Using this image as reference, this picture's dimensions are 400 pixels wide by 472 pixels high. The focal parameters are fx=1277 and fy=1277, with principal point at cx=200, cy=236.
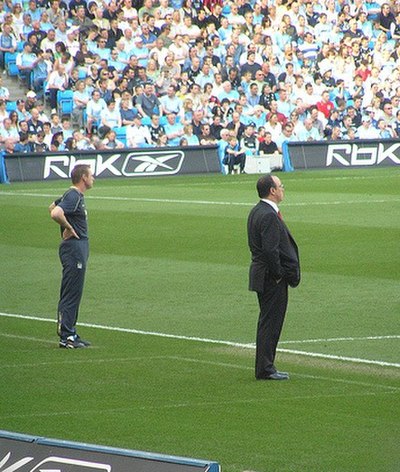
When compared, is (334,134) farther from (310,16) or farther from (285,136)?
(310,16)

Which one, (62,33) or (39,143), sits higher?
(62,33)

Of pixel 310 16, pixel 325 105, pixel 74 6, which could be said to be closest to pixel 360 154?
pixel 325 105

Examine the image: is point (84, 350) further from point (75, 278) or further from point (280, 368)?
point (280, 368)

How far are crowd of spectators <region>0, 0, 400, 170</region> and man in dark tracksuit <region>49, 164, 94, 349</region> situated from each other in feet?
66.3

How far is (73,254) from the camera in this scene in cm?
1282

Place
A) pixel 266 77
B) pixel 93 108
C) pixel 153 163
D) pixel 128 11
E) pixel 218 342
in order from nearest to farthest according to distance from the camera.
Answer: pixel 218 342
pixel 153 163
pixel 93 108
pixel 128 11
pixel 266 77

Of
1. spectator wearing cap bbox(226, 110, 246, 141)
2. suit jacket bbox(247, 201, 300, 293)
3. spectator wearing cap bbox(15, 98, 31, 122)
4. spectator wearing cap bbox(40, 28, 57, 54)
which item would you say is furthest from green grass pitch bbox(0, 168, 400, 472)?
spectator wearing cap bbox(40, 28, 57, 54)

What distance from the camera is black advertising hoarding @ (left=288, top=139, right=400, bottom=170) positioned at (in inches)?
1435

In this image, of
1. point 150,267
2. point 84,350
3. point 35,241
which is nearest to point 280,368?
point 84,350

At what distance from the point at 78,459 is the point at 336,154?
102 ft

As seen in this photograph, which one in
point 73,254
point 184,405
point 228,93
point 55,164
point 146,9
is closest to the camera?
point 184,405

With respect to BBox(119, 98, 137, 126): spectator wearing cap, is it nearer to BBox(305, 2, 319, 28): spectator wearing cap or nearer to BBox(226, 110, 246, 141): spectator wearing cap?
BBox(226, 110, 246, 141): spectator wearing cap

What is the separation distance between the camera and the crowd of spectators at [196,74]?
34781 millimetres

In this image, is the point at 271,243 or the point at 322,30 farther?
the point at 322,30
